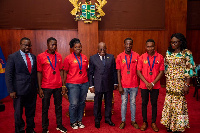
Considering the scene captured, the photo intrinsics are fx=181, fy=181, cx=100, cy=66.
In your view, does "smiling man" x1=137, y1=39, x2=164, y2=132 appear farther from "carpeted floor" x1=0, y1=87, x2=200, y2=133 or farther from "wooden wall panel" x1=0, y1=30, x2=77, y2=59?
"wooden wall panel" x1=0, y1=30, x2=77, y2=59

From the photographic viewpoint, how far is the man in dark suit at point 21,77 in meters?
2.91

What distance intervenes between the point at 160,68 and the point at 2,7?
21.5 feet

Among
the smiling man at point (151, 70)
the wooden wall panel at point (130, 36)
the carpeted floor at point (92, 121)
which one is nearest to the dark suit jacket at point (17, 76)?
the carpeted floor at point (92, 121)

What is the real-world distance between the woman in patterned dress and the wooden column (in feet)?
14.0

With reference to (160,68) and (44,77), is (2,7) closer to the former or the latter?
(44,77)

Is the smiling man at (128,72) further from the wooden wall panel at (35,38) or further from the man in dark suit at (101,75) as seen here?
the wooden wall panel at (35,38)

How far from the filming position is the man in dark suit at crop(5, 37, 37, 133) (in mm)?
2914

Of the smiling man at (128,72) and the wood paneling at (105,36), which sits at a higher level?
the wood paneling at (105,36)

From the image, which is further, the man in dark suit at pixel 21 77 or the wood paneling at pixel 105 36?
the wood paneling at pixel 105 36

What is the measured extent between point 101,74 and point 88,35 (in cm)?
400

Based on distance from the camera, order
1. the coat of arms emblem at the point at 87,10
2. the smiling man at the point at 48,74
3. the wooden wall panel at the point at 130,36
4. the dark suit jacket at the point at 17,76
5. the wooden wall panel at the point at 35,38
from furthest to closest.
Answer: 1. the wooden wall panel at the point at 130,36
2. the wooden wall panel at the point at 35,38
3. the coat of arms emblem at the point at 87,10
4. the smiling man at the point at 48,74
5. the dark suit jacket at the point at 17,76

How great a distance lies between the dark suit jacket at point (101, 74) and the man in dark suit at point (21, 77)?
104 centimetres

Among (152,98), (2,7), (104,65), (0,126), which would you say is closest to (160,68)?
(152,98)

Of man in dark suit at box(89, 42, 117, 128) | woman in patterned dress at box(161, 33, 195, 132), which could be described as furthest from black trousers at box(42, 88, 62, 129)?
woman in patterned dress at box(161, 33, 195, 132)
